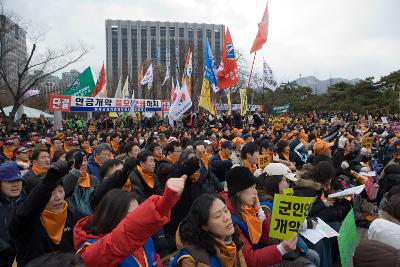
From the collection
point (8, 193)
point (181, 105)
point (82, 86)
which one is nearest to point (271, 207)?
point (8, 193)

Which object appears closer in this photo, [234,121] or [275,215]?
[275,215]

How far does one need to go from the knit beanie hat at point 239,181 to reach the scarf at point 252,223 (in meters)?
0.19

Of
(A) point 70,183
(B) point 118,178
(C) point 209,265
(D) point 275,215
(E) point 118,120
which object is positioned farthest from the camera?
(E) point 118,120

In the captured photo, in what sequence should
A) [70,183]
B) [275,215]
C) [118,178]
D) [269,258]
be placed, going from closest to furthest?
[269,258] < [275,215] < [118,178] < [70,183]

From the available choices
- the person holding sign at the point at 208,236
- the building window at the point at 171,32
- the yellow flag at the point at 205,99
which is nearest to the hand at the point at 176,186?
the person holding sign at the point at 208,236

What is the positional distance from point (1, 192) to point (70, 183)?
666mm

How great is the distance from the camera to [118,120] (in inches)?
1066

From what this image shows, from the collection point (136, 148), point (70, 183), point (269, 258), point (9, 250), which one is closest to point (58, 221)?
point (9, 250)

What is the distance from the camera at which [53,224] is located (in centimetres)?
325

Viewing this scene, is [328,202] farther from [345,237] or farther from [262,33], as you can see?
[262,33]

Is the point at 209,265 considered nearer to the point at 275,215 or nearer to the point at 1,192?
the point at 275,215

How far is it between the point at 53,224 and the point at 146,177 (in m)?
2.18

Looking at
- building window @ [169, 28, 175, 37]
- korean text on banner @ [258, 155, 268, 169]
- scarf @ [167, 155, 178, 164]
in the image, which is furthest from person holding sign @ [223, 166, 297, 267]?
building window @ [169, 28, 175, 37]

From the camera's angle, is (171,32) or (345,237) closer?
(345,237)
